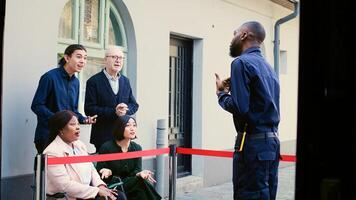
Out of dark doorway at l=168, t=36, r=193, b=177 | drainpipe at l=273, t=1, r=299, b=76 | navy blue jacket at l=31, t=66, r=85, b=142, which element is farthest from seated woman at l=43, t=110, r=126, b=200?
drainpipe at l=273, t=1, r=299, b=76

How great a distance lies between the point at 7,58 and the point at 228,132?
5604mm

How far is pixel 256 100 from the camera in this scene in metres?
4.35

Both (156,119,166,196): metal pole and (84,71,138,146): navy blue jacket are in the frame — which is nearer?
(84,71,138,146): navy blue jacket

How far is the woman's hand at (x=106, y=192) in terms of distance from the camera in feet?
16.4

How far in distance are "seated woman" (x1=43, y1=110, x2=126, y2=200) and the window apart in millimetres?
1611

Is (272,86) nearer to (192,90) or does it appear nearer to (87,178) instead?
(87,178)

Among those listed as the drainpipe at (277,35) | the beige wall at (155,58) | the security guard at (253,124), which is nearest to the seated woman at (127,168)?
the beige wall at (155,58)

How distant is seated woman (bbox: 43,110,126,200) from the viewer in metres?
4.84

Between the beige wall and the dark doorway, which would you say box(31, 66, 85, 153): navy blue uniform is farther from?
the dark doorway

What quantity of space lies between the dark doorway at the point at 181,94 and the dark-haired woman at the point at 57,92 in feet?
10.9

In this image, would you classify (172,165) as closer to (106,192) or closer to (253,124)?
(106,192)

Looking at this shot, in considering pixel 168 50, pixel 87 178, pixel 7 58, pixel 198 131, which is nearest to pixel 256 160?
pixel 87 178

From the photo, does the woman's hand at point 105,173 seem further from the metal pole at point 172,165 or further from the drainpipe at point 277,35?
the drainpipe at point 277,35

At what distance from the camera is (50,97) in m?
5.77
